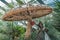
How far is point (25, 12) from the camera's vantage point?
114 cm

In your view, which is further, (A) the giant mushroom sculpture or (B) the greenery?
(B) the greenery

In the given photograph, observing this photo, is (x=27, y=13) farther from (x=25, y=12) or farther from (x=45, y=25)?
(x=45, y=25)

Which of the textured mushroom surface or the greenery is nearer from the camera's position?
the textured mushroom surface

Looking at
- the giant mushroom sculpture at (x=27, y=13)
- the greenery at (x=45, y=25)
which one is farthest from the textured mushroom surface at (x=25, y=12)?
the greenery at (x=45, y=25)

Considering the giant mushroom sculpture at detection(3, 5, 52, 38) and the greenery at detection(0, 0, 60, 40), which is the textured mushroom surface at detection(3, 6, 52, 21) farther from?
the greenery at detection(0, 0, 60, 40)

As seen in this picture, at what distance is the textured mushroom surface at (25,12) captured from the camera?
111 cm

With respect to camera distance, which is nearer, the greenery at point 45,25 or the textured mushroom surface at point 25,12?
the textured mushroom surface at point 25,12

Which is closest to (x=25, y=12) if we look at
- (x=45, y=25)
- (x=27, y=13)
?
(x=27, y=13)

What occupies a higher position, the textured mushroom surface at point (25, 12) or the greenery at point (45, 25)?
the textured mushroom surface at point (25, 12)

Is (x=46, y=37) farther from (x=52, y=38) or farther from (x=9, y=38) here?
(x=9, y=38)

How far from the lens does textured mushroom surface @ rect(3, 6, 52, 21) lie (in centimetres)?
111

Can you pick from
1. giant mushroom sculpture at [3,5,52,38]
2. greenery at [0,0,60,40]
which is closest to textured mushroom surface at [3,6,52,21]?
giant mushroom sculpture at [3,5,52,38]

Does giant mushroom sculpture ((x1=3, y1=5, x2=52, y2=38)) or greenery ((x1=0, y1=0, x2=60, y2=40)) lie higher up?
giant mushroom sculpture ((x1=3, y1=5, x2=52, y2=38))

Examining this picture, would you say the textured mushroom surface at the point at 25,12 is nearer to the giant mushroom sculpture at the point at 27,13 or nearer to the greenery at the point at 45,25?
the giant mushroom sculpture at the point at 27,13
